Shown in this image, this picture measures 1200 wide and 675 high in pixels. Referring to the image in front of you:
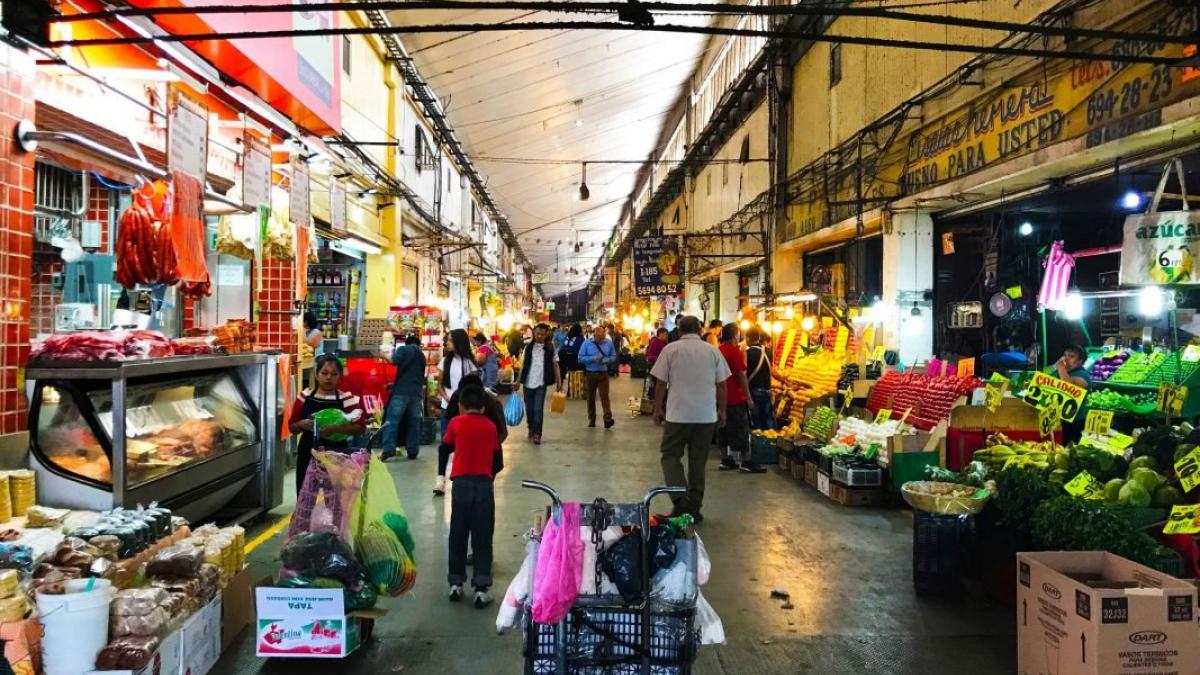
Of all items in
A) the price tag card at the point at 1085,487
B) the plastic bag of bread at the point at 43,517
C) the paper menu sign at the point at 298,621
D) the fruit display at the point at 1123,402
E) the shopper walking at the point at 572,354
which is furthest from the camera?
the shopper walking at the point at 572,354

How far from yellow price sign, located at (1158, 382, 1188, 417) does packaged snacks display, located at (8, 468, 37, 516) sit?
8.56m

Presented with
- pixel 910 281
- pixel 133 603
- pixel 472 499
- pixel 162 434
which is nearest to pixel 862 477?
pixel 910 281

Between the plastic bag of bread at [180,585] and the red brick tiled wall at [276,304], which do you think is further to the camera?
the red brick tiled wall at [276,304]

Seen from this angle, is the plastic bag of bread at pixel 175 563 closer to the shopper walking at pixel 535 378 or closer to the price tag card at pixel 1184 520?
the price tag card at pixel 1184 520

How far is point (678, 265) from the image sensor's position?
20.5 metres

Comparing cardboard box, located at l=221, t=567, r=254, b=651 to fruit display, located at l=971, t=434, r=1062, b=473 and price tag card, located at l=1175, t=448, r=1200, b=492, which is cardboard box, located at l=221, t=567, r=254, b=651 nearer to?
fruit display, located at l=971, t=434, r=1062, b=473

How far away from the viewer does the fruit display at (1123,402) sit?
27.2 feet

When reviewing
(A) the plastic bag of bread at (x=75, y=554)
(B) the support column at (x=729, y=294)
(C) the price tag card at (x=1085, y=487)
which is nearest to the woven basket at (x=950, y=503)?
(C) the price tag card at (x=1085, y=487)

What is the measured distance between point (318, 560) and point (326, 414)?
6.41ft

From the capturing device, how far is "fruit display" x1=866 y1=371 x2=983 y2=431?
834 centimetres

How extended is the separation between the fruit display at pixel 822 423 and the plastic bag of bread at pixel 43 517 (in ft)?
25.6

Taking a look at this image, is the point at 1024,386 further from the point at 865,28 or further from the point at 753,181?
the point at 753,181

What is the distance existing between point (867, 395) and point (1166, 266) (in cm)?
465

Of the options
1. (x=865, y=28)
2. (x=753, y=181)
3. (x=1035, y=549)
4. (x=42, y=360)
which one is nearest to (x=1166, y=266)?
(x=1035, y=549)
